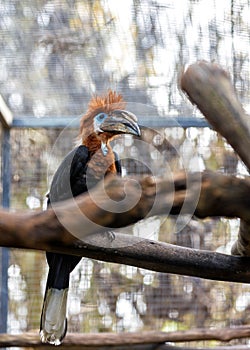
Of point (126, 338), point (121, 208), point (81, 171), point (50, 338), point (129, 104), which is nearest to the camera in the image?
point (121, 208)

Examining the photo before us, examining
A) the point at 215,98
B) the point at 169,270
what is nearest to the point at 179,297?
the point at 169,270

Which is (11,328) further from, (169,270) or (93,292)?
(169,270)

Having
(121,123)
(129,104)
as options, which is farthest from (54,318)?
(129,104)

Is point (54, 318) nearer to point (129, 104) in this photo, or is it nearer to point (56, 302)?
point (56, 302)

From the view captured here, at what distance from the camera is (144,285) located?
9.75 feet

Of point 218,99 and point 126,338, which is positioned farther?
point 126,338

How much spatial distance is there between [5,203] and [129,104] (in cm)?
58

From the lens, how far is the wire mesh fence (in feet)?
7.54

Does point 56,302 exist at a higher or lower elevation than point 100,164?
lower

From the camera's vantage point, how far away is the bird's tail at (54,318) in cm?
211

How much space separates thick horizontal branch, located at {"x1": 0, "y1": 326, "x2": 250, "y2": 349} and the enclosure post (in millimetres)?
280

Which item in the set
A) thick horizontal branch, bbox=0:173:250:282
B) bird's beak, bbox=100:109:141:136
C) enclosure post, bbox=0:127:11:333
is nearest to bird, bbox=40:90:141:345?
bird's beak, bbox=100:109:141:136

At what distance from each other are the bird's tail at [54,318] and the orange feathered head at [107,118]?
20.3 inches

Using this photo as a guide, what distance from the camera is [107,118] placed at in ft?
7.55
